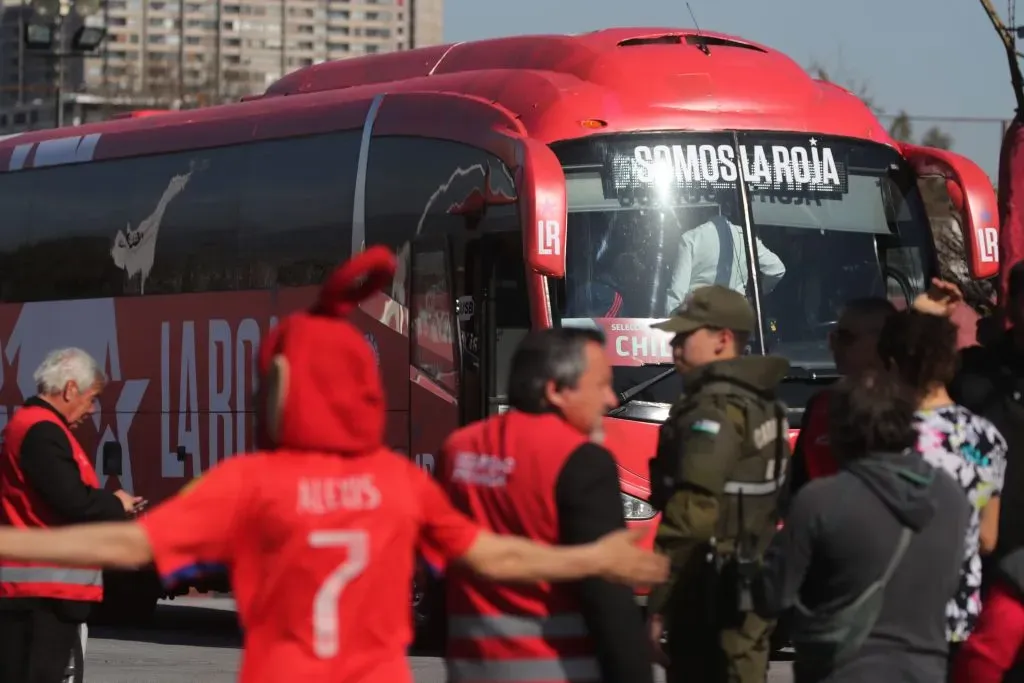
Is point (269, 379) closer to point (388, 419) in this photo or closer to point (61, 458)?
point (61, 458)

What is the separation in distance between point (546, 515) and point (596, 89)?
27.4ft

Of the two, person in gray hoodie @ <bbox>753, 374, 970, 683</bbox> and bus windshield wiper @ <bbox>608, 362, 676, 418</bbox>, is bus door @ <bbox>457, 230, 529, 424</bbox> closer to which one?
bus windshield wiper @ <bbox>608, 362, 676, 418</bbox>

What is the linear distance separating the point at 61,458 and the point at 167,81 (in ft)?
218

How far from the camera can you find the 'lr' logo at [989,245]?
44.5 ft

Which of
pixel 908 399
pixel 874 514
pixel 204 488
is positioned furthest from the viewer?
pixel 908 399

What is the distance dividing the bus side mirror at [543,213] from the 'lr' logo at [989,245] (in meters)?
3.01

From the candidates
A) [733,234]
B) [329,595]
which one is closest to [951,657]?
[329,595]

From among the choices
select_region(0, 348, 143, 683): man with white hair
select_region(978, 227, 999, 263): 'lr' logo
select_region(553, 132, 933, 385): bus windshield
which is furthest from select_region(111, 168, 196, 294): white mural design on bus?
select_region(0, 348, 143, 683): man with white hair

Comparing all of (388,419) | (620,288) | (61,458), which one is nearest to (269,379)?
(61,458)

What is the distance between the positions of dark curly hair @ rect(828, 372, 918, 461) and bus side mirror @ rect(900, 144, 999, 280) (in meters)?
8.14

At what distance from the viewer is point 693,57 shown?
1414 centimetres

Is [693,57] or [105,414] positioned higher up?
[693,57]

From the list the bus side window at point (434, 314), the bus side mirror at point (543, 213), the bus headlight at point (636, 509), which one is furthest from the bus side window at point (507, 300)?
the bus headlight at point (636, 509)

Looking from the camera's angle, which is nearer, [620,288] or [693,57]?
[620,288]
